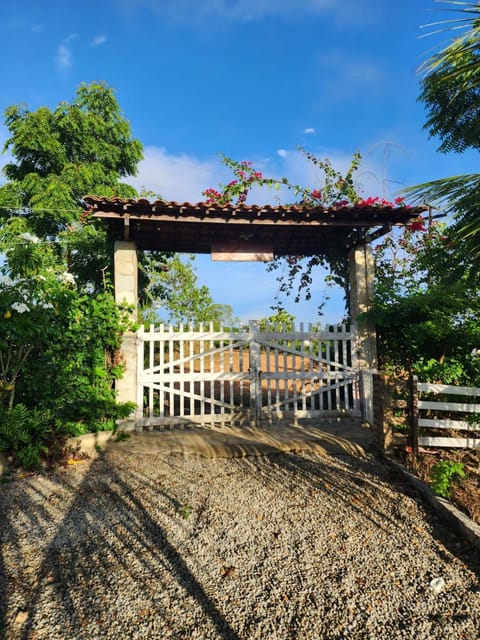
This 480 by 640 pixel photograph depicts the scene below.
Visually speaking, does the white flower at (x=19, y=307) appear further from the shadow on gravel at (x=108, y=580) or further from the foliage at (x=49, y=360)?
the shadow on gravel at (x=108, y=580)

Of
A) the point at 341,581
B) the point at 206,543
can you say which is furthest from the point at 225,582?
the point at 341,581

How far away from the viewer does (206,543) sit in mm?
2527

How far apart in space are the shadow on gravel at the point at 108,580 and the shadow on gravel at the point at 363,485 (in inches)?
50.7

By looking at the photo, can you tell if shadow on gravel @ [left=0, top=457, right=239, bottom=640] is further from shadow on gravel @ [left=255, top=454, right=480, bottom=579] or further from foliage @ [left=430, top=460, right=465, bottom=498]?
foliage @ [left=430, top=460, right=465, bottom=498]

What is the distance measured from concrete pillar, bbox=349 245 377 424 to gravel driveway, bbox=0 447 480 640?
2.77 metres

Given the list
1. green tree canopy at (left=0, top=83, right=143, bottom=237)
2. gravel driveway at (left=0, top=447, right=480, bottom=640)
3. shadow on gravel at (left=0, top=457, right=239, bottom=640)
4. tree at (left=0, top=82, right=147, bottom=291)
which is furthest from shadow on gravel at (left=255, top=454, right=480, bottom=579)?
green tree canopy at (left=0, top=83, right=143, bottom=237)

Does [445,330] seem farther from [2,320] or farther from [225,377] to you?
Answer: [2,320]

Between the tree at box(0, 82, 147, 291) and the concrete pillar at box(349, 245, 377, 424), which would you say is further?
the tree at box(0, 82, 147, 291)

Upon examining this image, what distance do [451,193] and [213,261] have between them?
367 cm

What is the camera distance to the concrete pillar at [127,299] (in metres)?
5.51

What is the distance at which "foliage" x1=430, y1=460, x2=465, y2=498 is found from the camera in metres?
3.04

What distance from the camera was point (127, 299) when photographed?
18.8 feet

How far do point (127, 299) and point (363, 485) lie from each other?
419 cm

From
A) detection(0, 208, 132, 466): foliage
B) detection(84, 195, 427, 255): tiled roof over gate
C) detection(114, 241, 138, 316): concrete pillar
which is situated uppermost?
detection(84, 195, 427, 255): tiled roof over gate
